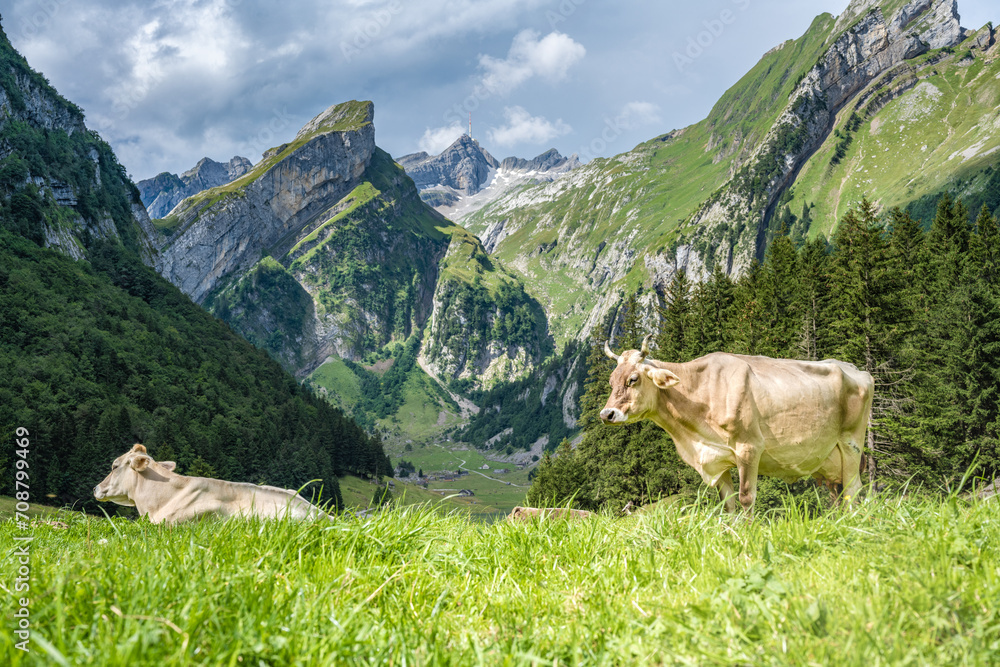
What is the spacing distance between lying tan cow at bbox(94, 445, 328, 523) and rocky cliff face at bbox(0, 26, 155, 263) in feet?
506

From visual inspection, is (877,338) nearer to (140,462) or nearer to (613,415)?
(613,415)

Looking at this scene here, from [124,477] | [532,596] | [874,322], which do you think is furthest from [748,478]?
[874,322]

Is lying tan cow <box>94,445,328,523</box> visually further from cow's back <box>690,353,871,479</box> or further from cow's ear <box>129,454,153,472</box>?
cow's back <box>690,353,871,479</box>

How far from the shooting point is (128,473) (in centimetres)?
1276

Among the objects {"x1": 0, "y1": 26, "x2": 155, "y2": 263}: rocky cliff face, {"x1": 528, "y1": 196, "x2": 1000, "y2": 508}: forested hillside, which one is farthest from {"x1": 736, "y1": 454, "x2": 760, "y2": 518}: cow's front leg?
{"x1": 0, "y1": 26, "x2": 155, "y2": 263}: rocky cliff face

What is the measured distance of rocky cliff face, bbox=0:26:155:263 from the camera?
133125 mm

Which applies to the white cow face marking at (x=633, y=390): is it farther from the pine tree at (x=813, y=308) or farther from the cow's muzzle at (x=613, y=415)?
the pine tree at (x=813, y=308)

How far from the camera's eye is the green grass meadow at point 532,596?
106 inches

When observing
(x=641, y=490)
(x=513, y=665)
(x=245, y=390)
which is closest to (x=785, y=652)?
(x=513, y=665)

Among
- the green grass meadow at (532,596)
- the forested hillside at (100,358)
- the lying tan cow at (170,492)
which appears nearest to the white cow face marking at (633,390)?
the green grass meadow at (532,596)

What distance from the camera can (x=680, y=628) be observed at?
10.1 ft

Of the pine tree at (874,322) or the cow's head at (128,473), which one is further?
the pine tree at (874,322)

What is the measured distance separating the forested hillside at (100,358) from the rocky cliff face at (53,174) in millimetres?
449

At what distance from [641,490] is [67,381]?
10297 cm
